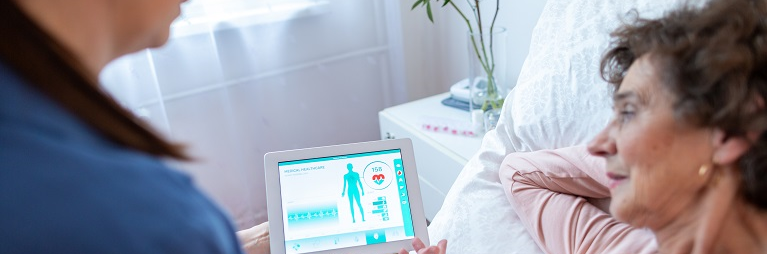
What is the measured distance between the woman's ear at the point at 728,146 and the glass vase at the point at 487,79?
104 cm

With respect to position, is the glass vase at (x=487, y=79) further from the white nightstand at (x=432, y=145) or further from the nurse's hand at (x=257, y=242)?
the nurse's hand at (x=257, y=242)

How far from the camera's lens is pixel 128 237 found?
17.5 inches

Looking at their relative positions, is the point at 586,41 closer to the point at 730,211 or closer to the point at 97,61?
the point at 730,211

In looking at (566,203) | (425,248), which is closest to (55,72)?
(425,248)

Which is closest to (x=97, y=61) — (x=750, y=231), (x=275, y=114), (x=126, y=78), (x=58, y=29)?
(x=58, y=29)

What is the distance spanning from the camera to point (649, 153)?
938mm

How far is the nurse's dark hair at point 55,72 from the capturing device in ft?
1.44

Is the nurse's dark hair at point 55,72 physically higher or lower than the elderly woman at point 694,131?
higher

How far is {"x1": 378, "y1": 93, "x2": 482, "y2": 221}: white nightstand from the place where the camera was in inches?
75.8

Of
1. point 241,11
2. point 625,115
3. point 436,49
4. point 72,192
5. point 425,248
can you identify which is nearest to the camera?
point 72,192

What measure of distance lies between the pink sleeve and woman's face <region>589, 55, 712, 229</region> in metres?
0.15

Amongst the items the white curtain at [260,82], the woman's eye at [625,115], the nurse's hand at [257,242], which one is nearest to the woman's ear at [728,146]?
the woman's eye at [625,115]

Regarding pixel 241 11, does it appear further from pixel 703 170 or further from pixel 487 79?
pixel 703 170

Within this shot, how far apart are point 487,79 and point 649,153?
1.14m
